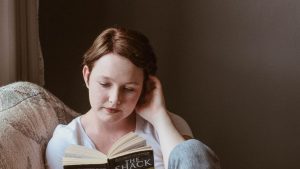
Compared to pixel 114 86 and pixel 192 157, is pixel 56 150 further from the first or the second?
pixel 192 157

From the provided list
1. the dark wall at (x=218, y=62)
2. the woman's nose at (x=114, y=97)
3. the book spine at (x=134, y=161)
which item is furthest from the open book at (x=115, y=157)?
the dark wall at (x=218, y=62)

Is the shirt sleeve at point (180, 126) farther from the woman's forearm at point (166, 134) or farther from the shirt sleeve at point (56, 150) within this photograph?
the shirt sleeve at point (56, 150)

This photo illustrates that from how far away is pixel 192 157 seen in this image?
1.01 m

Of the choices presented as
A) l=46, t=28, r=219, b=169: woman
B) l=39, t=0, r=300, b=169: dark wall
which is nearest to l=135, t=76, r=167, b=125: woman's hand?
l=46, t=28, r=219, b=169: woman

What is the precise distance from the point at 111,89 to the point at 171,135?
21 centimetres

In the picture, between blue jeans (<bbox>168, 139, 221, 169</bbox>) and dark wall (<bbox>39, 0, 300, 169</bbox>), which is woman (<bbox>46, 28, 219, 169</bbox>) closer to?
blue jeans (<bbox>168, 139, 221, 169</bbox>)

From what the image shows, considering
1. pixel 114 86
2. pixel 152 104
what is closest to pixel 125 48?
pixel 114 86

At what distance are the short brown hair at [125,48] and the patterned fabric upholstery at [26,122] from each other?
7.6 inches

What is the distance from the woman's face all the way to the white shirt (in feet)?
0.26

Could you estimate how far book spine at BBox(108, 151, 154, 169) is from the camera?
109 cm

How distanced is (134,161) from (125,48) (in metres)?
0.29

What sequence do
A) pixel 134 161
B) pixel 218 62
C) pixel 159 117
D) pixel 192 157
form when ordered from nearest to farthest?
pixel 192 157
pixel 134 161
pixel 159 117
pixel 218 62

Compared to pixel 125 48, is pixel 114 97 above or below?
below

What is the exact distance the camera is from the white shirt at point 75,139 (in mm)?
1171
